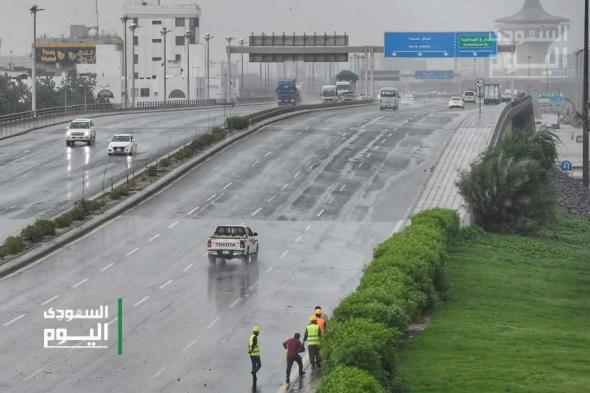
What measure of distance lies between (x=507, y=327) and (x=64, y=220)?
94.9ft

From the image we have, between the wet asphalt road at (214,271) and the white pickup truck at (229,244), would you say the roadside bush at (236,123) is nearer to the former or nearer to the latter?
the wet asphalt road at (214,271)

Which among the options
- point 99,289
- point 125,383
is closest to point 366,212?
point 99,289

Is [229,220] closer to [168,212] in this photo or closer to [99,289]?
[168,212]

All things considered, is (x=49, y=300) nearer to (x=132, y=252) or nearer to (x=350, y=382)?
(x=132, y=252)

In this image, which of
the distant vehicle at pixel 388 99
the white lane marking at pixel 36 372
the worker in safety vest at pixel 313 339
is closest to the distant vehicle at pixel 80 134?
the distant vehicle at pixel 388 99

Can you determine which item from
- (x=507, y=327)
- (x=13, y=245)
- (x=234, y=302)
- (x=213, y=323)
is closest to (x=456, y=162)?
(x=13, y=245)

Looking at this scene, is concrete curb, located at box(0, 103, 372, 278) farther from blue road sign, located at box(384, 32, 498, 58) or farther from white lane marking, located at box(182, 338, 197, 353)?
blue road sign, located at box(384, 32, 498, 58)

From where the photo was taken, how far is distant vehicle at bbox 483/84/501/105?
17738 centimetres

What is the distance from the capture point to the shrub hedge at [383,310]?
26.4 meters

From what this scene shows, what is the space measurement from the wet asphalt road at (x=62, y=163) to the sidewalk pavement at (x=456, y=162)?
59.1ft

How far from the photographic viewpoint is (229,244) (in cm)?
5206

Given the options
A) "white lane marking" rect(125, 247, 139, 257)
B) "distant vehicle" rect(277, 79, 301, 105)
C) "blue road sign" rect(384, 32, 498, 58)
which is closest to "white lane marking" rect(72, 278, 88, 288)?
"white lane marking" rect(125, 247, 139, 257)

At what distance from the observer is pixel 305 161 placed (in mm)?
85312

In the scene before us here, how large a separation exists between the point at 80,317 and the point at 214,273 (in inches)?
382
